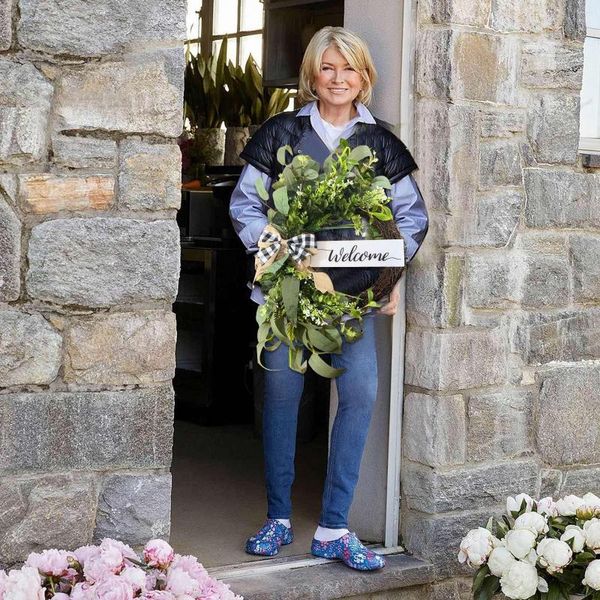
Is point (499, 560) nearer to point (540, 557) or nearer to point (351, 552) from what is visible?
point (540, 557)

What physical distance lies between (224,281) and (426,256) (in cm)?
222

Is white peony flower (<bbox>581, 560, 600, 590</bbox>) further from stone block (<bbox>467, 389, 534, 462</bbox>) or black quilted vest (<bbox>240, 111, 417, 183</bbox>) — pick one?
black quilted vest (<bbox>240, 111, 417, 183</bbox>)

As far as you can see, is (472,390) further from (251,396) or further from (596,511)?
Answer: (251,396)

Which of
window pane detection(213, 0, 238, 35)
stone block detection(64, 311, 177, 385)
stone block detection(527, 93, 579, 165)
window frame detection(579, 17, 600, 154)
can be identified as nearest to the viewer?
stone block detection(64, 311, 177, 385)

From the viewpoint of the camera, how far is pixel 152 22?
126 inches

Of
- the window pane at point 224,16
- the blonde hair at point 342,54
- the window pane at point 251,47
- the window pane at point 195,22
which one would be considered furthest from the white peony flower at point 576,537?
the window pane at point 195,22

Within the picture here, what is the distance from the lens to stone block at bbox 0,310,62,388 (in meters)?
3.09

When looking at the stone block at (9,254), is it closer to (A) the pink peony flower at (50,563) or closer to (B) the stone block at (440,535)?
(A) the pink peony flower at (50,563)

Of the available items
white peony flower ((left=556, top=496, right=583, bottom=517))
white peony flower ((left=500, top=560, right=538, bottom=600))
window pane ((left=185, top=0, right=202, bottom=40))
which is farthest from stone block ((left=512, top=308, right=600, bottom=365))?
window pane ((left=185, top=0, right=202, bottom=40))

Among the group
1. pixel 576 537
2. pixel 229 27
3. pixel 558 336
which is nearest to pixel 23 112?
pixel 576 537

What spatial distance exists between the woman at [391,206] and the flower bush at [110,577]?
0.96m

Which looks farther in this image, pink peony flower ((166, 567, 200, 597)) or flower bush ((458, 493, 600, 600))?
flower bush ((458, 493, 600, 600))

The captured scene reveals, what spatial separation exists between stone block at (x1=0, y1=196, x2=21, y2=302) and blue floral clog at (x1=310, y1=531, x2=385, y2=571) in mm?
1398

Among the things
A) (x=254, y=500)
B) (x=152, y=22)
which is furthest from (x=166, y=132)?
(x=254, y=500)
